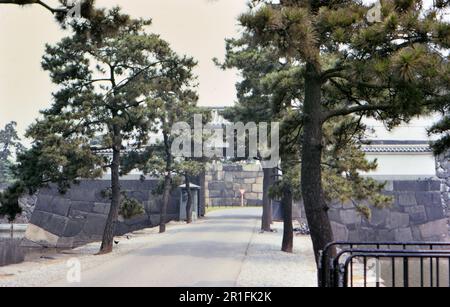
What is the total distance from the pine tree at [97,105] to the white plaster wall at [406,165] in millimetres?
10044

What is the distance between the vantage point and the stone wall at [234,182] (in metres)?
33.8

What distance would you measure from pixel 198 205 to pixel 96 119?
14.6 metres

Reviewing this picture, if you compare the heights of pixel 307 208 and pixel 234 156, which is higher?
pixel 234 156

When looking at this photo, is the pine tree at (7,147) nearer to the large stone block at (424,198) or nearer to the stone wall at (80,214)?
the stone wall at (80,214)

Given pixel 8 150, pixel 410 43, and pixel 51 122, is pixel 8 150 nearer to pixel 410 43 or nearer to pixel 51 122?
pixel 51 122

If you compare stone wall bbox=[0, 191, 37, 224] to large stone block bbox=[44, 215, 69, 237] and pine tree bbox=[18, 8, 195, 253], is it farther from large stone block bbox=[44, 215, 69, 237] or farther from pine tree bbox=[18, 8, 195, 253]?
pine tree bbox=[18, 8, 195, 253]

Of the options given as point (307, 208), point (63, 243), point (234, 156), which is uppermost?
point (234, 156)

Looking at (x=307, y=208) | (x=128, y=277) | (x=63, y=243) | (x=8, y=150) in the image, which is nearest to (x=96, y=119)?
(x=128, y=277)

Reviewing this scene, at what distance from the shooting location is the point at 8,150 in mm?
30031

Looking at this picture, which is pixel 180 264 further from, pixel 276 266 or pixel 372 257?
pixel 372 257

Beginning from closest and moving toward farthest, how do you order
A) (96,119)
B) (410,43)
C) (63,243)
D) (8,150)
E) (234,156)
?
(410,43), (96,119), (234,156), (63,243), (8,150)

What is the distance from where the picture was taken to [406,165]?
70.0 feet

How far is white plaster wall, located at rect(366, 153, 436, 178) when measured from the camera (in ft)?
69.2

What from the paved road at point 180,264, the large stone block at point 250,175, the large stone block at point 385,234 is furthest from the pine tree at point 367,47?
the large stone block at point 250,175
